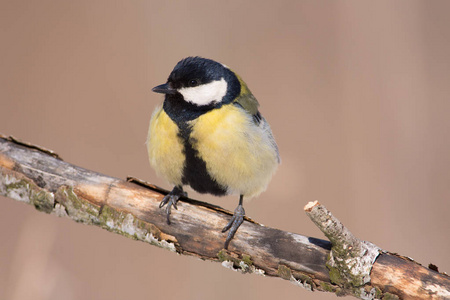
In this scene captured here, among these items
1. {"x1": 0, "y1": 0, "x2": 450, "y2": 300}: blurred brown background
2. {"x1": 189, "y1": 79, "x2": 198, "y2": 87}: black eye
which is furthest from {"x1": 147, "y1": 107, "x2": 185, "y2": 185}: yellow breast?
{"x1": 0, "y1": 0, "x2": 450, "y2": 300}: blurred brown background

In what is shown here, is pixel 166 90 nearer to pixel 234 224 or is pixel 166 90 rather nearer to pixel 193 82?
pixel 193 82

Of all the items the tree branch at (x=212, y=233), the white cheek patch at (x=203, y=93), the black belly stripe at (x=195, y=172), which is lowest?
the tree branch at (x=212, y=233)

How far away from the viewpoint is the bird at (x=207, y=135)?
1166 mm

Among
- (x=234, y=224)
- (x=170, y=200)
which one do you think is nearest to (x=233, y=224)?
(x=234, y=224)

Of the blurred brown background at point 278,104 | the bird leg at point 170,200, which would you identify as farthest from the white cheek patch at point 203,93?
the blurred brown background at point 278,104

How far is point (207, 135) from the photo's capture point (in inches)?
45.6

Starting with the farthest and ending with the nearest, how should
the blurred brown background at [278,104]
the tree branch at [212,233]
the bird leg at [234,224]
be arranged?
the blurred brown background at [278,104]
the bird leg at [234,224]
the tree branch at [212,233]

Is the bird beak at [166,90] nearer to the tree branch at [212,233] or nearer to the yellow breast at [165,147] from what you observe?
the yellow breast at [165,147]

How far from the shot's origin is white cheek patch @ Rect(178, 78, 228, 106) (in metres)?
1.18

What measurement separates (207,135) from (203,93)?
0.38 feet

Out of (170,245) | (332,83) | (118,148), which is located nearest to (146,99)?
(118,148)

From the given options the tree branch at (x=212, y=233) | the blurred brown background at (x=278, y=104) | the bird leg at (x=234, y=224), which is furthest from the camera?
the blurred brown background at (x=278, y=104)

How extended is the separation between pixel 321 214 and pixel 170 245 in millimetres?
446

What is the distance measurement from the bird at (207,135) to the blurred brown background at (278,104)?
0.66 m
